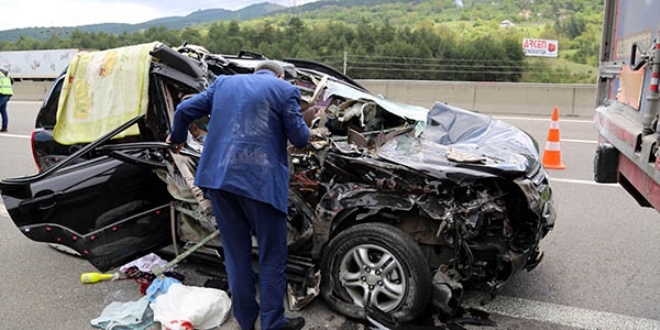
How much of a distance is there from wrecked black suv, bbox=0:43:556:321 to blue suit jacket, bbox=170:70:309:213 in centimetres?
45

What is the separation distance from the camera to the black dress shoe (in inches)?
125

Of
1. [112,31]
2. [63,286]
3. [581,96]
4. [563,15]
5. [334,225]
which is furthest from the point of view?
[563,15]

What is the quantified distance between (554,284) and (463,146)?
1.25 meters

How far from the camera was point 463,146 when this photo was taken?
362cm

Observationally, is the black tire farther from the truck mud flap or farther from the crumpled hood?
the truck mud flap

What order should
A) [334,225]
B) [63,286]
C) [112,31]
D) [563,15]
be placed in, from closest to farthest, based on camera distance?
[334,225] → [63,286] → [112,31] → [563,15]

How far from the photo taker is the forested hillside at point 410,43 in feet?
70.4

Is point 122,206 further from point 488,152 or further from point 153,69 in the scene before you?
point 488,152

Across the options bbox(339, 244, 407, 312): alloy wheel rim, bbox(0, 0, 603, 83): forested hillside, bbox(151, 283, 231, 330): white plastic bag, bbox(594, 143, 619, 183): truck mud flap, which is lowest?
bbox(151, 283, 231, 330): white plastic bag

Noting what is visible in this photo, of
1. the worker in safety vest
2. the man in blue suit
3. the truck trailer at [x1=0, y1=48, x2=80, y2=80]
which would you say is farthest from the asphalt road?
the truck trailer at [x1=0, y1=48, x2=80, y2=80]

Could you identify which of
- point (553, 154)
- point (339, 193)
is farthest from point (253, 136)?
point (553, 154)

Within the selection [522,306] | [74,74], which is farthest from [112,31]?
[522,306]

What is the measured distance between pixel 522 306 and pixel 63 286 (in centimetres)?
338

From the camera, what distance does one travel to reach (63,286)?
391cm
